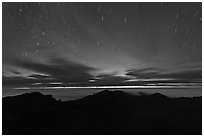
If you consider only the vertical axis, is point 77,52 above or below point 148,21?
below

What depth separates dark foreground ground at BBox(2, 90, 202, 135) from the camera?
2.29 metres

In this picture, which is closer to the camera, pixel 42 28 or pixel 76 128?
pixel 76 128

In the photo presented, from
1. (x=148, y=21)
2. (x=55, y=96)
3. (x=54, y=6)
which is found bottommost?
(x=55, y=96)

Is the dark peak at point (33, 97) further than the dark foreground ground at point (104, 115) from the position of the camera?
Yes

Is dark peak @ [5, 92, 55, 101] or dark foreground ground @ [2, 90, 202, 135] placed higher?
dark peak @ [5, 92, 55, 101]

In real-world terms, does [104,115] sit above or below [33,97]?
below

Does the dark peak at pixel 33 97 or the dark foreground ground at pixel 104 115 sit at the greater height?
the dark peak at pixel 33 97

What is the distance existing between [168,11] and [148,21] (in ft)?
0.96

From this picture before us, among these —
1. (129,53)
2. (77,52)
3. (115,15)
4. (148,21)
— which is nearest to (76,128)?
(77,52)

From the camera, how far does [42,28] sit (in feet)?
8.11

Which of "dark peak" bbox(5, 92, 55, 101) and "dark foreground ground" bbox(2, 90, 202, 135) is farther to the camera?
"dark peak" bbox(5, 92, 55, 101)

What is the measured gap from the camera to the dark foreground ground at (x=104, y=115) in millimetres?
2287

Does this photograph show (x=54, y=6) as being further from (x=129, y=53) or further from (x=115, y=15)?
(x=129, y=53)

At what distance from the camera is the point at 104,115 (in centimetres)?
260
